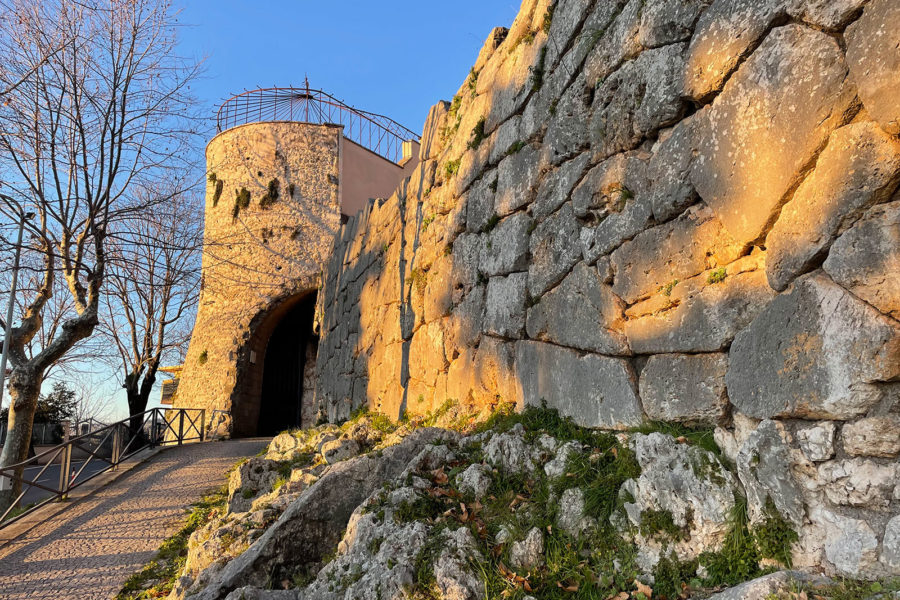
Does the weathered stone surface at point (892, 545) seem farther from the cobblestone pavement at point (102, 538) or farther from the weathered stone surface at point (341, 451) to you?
the cobblestone pavement at point (102, 538)

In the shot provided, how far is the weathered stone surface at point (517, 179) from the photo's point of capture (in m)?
4.61

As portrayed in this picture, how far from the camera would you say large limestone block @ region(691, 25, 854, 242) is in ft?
7.47

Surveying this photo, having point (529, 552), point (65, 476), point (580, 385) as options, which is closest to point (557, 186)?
point (580, 385)

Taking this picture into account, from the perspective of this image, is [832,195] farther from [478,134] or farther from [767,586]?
[478,134]

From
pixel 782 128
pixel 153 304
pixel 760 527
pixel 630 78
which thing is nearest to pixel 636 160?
pixel 630 78

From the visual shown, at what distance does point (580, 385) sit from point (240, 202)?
13517 mm

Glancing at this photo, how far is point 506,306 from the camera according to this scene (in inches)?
187

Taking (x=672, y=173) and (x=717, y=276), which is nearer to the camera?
(x=717, y=276)

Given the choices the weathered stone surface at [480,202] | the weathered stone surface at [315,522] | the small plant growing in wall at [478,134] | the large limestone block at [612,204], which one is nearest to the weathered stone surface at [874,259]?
the large limestone block at [612,204]

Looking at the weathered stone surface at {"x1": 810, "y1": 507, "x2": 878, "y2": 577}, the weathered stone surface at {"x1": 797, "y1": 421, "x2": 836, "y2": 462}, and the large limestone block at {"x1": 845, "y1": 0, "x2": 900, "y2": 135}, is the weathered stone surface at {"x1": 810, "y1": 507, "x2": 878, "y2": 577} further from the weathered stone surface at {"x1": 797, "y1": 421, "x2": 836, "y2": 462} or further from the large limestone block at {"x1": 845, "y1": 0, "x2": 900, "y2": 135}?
the large limestone block at {"x1": 845, "y1": 0, "x2": 900, "y2": 135}

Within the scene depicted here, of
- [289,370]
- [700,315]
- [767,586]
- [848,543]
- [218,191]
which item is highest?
[218,191]

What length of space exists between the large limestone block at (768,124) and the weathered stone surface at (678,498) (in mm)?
1032

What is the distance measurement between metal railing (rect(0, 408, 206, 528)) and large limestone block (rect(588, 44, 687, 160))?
23.0 feet

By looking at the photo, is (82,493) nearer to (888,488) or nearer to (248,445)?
(248,445)
